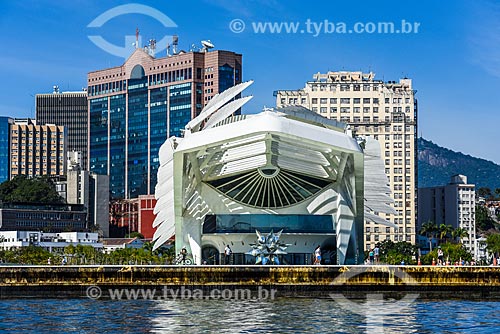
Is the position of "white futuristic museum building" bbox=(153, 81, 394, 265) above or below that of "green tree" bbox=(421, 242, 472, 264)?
above

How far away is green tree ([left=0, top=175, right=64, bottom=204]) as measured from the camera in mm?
170625

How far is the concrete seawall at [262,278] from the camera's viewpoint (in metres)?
54.6

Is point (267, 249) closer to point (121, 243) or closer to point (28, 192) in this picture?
point (121, 243)

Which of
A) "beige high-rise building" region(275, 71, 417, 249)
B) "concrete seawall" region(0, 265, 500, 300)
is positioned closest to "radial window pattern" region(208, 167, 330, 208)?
"concrete seawall" region(0, 265, 500, 300)

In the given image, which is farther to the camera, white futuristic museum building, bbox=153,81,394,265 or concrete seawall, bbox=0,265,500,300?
white futuristic museum building, bbox=153,81,394,265


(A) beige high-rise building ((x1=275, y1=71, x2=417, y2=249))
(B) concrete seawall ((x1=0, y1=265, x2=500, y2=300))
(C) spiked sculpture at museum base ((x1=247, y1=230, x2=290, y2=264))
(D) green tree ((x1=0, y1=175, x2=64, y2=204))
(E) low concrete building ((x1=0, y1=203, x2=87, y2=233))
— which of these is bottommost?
(B) concrete seawall ((x1=0, y1=265, x2=500, y2=300))

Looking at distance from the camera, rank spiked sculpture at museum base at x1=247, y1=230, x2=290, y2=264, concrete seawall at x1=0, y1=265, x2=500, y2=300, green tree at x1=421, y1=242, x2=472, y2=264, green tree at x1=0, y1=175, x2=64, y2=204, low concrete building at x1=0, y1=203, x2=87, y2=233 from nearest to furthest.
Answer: concrete seawall at x1=0, y1=265, x2=500, y2=300 < spiked sculpture at museum base at x1=247, y1=230, x2=290, y2=264 < green tree at x1=421, y1=242, x2=472, y2=264 < low concrete building at x1=0, y1=203, x2=87, y2=233 < green tree at x1=0, y1=175, x2=64, y2=204

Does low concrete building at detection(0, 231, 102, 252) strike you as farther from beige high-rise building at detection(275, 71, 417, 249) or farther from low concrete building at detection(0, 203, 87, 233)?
beige high-rise building at detection(275, 71, 417, 249)

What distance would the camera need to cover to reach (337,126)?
226 feet

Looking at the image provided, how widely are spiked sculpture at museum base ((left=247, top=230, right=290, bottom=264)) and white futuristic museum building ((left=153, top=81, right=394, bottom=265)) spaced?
→ 2.94 m

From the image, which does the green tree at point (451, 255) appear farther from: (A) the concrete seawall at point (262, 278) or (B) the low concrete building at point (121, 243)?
(A) the concrete seawall at point (262, 278)

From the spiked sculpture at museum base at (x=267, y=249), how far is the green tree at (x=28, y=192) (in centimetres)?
10187

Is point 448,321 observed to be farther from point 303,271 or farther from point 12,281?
point 12,281

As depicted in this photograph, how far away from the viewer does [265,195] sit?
7375cm
